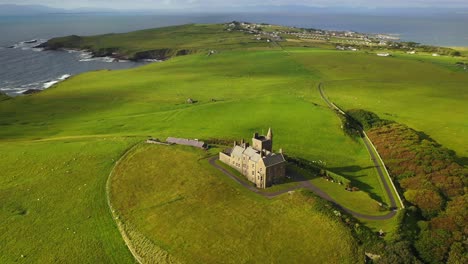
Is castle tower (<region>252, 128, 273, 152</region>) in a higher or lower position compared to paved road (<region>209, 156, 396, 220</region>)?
higher

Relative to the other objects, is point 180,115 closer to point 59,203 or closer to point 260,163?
point 59,203

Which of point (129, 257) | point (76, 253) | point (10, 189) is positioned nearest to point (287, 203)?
point (129, 257)

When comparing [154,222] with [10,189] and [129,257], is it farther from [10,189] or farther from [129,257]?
[10,189]

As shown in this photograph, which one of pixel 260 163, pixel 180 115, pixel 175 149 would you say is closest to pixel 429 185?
pixel 260 163

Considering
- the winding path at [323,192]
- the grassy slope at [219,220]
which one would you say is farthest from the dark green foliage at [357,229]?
the winding path at [323,192]

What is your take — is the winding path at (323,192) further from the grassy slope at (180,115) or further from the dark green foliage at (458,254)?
the dark green foliage at (458,254)

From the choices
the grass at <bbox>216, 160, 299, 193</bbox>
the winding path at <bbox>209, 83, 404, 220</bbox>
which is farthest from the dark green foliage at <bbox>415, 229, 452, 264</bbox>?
the grass at <bbox>216, 160, 299, 193</bbox>

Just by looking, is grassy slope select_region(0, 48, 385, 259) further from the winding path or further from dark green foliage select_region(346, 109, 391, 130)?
dark green foliage select_region(346, 109, 391, 130)
